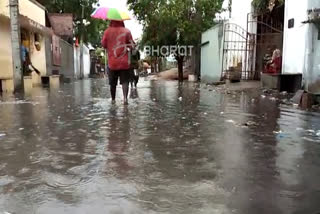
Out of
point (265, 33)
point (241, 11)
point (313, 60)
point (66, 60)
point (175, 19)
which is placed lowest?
point (66, 60)

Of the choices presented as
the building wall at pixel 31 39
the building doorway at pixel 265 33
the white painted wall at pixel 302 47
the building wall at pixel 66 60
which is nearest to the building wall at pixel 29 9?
the building wall at pixel 31 39

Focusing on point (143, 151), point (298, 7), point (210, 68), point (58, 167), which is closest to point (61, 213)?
point (58, 167)

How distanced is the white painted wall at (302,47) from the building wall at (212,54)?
296 inches

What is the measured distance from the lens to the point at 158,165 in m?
3.64

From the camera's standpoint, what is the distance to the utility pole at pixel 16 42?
12.0 meters

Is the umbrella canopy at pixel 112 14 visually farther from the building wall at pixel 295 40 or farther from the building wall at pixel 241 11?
the building wall at pixel 241 11

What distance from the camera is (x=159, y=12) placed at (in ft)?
84.9

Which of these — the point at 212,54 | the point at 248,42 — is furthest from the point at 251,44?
the point at 212,54

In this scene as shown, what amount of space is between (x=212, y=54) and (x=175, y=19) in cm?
447

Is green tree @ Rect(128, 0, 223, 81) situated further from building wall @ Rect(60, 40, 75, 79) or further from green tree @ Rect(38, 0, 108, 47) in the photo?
green tree @ Rect(38, 0, 108, 47)

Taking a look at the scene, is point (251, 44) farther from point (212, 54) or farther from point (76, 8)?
point (76, 8)

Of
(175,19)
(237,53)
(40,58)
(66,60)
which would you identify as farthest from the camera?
(66,60)

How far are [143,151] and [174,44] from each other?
76.5ft

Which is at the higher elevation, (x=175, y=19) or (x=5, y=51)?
(x=175, y=19)
